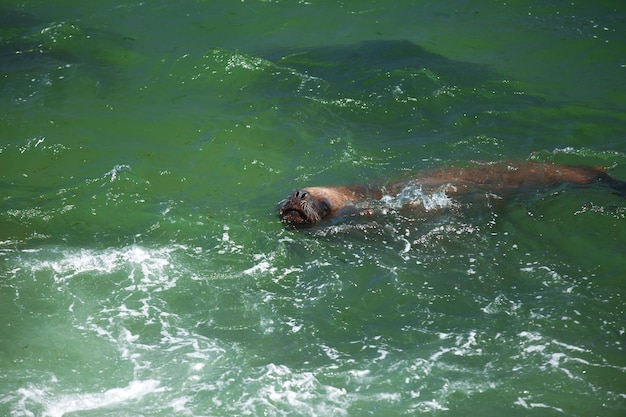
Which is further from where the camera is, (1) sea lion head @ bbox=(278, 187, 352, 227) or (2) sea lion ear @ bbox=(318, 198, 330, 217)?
(2) sea lion ear @ bbox=(318, 198, 330, 217)

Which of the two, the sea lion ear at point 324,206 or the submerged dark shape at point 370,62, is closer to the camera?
the sea lion ear at point 324,206

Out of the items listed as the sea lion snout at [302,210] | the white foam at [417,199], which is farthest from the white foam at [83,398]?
the white foam at [417,199]

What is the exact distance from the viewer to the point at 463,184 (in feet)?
32.9

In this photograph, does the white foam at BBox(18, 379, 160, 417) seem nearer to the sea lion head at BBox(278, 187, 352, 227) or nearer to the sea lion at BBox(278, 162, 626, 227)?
the sea lion head at BBox(278, 187, 352, 227)

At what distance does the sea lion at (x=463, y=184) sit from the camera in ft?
31.1

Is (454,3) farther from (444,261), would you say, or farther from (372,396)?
(372,396)

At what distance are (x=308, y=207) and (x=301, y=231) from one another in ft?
1.05

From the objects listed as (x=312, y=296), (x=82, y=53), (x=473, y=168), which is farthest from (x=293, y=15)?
(x=312, y=296)

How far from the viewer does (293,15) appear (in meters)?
15.9

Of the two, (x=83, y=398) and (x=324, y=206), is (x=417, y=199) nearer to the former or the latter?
(x=324, y=206)

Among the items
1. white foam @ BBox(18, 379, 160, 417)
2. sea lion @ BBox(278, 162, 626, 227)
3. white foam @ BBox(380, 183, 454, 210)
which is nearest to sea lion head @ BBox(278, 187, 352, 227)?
sea lion @ BBox(278, 162, 626, 227)

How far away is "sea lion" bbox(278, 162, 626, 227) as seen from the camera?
9.49 m

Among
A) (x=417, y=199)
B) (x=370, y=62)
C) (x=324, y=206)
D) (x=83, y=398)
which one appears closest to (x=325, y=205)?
(x=324, y=206)

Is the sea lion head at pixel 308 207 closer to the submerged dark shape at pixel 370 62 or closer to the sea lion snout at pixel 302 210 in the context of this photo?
the sea lion snout at pixel 302 210
